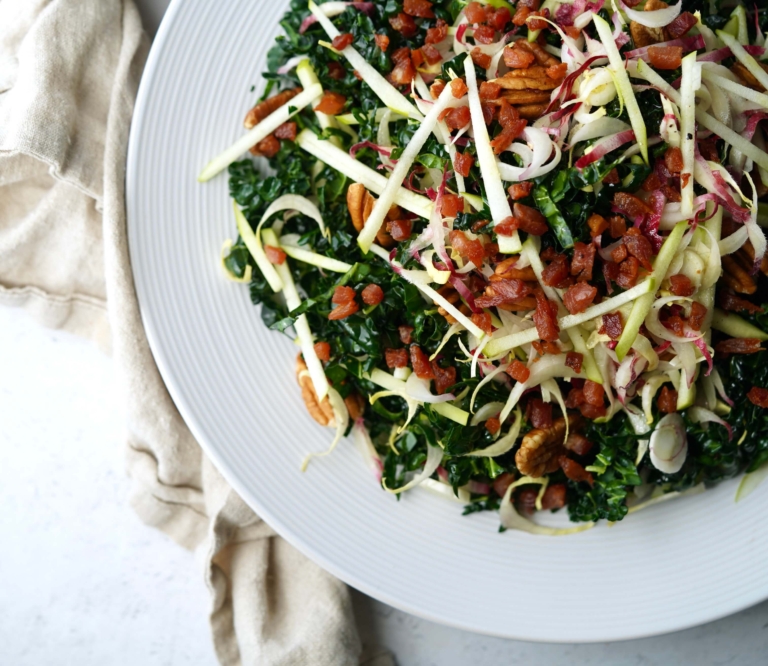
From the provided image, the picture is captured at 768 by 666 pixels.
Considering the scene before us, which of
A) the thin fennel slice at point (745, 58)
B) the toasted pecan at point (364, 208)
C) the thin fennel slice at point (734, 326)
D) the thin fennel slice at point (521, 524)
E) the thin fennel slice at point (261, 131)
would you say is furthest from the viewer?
the thin fennel slice at point (521, 524)

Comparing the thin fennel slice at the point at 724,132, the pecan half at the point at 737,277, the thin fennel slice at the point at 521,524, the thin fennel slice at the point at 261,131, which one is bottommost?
the thin fennel slice at the point at 521,524

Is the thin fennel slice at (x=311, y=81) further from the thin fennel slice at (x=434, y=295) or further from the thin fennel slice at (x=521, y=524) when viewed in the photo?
the thin fennel slice at (x=521, y=524)

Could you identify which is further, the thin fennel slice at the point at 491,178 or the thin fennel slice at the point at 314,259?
the thin fennel slice at the point at 314,259

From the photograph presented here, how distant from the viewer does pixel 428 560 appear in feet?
11.2

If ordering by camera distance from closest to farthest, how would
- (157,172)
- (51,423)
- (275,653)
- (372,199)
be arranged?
1. (372,199)
2. (157,172)
3. (275,653)
4. (51,423)

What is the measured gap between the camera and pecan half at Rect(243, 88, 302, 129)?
3.35 meters

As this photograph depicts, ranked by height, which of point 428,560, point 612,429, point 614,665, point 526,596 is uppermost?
point 612,429

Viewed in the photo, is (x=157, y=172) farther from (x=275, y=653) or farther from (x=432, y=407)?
(x=275, y=653)

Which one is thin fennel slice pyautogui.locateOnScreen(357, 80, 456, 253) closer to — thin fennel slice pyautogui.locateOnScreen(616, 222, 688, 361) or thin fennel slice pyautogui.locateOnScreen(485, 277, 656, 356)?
thin fennel slice pyautogui.locateOnScreen(485, 277, 656, 356)

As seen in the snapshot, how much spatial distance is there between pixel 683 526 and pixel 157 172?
3028mm

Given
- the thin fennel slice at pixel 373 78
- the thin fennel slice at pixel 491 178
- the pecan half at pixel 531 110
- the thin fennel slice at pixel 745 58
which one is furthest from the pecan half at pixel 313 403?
the thin fennel slice at pixel 745 58

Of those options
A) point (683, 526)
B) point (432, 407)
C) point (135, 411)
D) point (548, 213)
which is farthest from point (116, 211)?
point (683, 526)

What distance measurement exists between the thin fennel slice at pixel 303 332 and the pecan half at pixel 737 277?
181 centimetres

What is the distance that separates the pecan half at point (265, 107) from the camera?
3.35 m
